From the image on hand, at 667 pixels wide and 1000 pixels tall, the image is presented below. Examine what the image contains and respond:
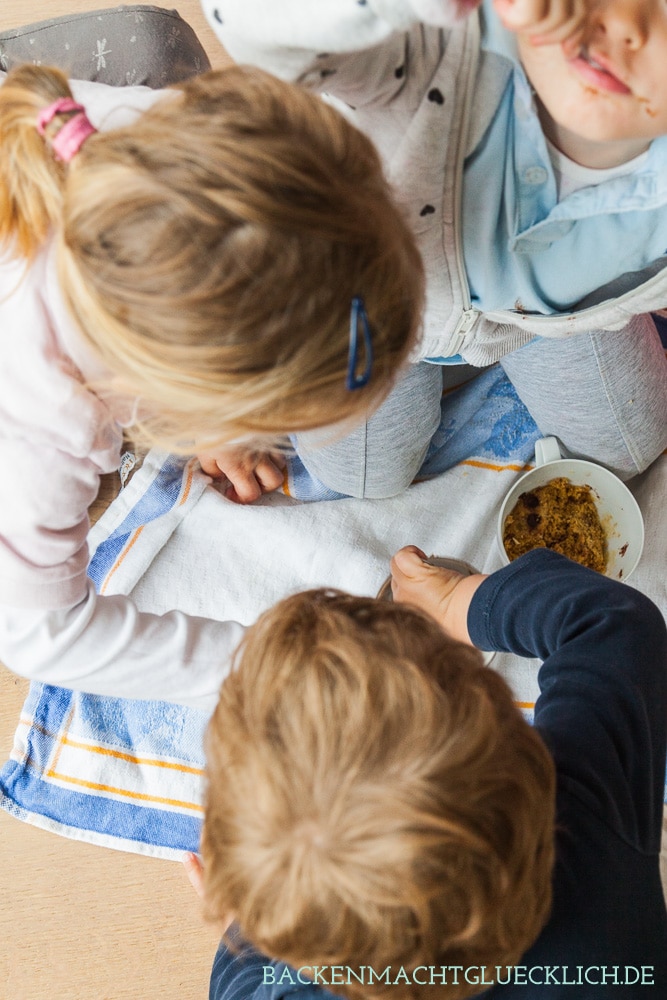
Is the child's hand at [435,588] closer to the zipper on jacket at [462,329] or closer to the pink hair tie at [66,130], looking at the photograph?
the zipper on jacket at [462,329]

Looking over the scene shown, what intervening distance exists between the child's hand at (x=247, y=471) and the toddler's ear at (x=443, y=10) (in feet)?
1.78

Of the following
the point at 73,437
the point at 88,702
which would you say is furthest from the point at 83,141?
the point at 88,702

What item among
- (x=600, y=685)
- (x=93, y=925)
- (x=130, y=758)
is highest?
(x=600, y=685)

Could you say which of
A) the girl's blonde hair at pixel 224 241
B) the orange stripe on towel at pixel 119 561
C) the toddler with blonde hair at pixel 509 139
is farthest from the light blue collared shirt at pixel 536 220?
the orange stripe on towel at pixel 119 561

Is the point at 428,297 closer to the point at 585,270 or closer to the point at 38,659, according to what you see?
the point at 585,270

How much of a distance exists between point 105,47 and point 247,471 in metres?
0.46

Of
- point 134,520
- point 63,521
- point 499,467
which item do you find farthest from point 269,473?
point 63,521

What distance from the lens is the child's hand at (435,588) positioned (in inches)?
29.7

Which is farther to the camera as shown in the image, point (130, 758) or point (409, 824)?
point (130, 758)

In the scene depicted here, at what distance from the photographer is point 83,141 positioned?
412 mm

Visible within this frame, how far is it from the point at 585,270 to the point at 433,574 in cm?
32

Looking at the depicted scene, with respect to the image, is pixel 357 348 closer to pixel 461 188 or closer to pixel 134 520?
pixel 461 188

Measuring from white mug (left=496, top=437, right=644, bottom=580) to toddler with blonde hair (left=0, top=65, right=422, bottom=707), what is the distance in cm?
39

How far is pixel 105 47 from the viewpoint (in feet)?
2.66
